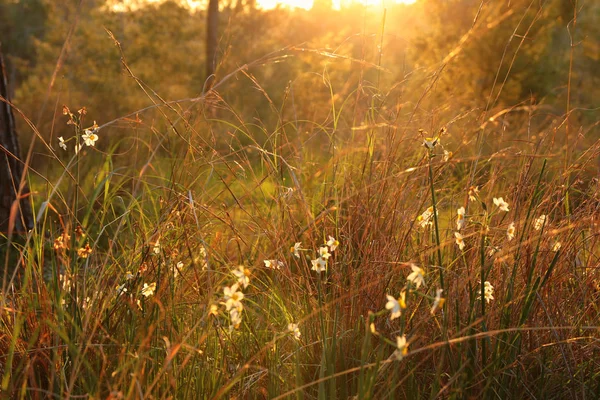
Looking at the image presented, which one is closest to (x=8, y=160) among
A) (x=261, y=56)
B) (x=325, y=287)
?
(x=325, y=287)

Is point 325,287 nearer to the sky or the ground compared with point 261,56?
nearer to the sky

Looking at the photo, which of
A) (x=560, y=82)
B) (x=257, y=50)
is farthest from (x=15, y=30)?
(x=560, y=82)

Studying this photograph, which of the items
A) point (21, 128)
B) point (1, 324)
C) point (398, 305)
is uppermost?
point (398, 305)

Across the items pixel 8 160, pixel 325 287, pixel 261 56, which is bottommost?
pixel 261 56

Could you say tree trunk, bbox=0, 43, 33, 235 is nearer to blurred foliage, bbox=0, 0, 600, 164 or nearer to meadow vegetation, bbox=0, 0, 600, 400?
meadow vegetation, bbox=0, 0, 600, 400

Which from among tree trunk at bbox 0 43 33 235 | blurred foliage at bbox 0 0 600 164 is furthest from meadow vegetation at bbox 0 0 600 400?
blurred foliage at bbox 0 0 600 164

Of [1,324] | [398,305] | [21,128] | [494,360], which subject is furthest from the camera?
[21,128]

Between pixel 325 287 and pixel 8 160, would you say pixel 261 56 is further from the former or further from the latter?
pixel 325 287

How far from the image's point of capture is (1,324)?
2.03 m

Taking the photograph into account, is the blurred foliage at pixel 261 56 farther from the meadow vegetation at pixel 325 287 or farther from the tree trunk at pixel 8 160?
the meadow vegetation at pixel 325 287

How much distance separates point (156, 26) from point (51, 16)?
420cm

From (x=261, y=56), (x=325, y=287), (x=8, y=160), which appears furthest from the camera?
(x=261, y=56)

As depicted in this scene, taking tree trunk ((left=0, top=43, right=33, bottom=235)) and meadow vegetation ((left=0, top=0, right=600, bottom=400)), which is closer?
meadow vegetation ((left=0, top=0, right=600, bottom=400))

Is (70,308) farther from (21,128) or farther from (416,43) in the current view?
(416,43)
